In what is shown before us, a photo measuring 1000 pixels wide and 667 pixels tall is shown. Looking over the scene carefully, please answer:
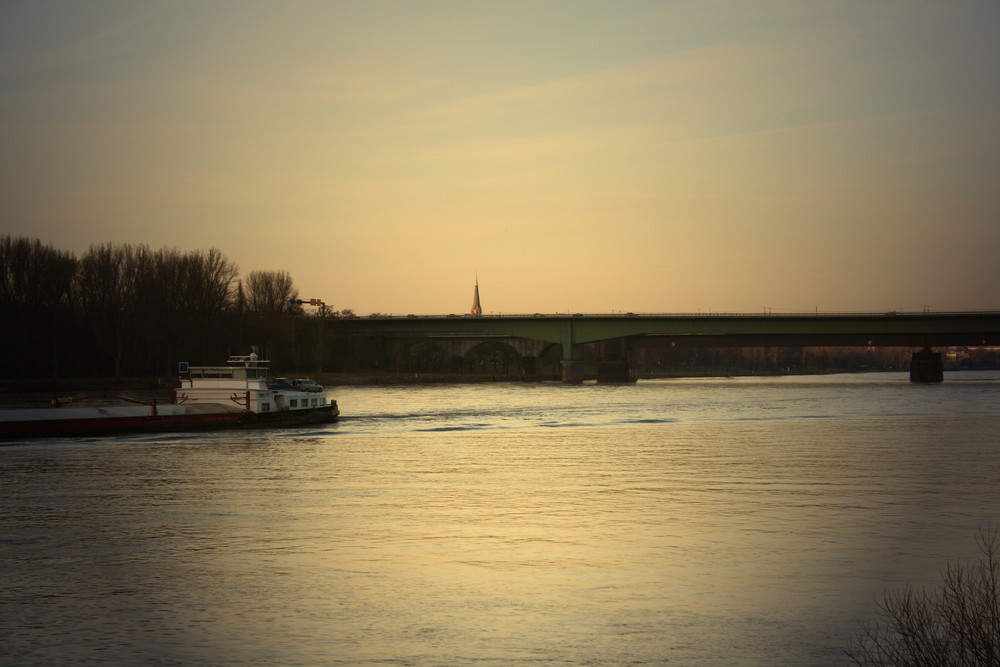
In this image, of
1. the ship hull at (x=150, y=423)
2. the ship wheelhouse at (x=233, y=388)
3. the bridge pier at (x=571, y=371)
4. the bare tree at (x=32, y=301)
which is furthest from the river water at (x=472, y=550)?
the bridge pier at (x=571, y=371)

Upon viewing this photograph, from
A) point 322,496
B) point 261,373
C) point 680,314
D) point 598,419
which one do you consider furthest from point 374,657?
point 680,314

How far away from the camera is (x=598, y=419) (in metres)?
83.1

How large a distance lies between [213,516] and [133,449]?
28.2 metres

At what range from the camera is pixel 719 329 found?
16175 cm

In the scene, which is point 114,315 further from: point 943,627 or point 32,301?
point 943,627

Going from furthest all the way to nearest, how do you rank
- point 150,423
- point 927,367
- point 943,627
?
point 927,367 → point 150,423 → point 943,627

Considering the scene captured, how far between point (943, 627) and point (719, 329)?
146940 mm

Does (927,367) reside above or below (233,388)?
below

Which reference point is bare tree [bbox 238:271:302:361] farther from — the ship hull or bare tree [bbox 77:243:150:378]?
the ship hull

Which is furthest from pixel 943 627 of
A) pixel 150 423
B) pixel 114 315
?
pixel 114 315

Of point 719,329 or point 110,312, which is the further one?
point 719,329

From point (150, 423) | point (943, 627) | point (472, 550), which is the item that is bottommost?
point (472, 550)

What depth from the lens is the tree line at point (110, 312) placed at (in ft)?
412

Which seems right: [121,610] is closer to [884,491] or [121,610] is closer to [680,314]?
[884,491]
